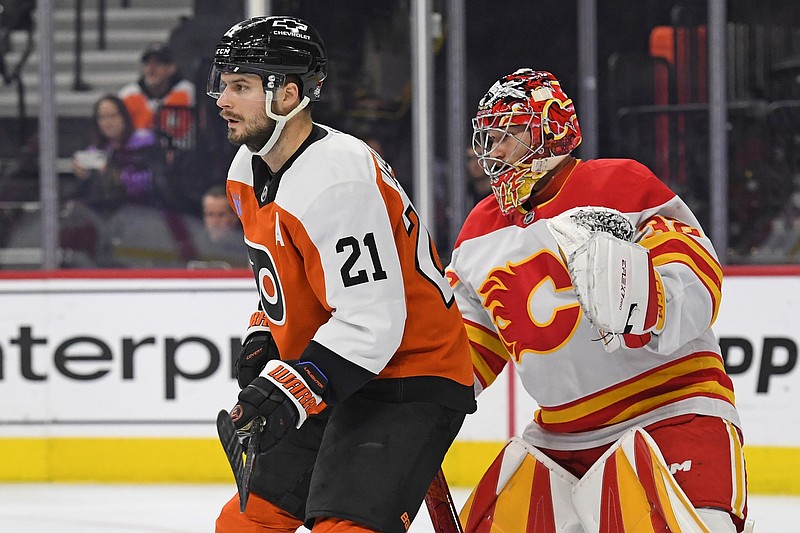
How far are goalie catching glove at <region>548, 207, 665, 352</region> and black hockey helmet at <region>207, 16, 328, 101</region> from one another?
16.3 inches

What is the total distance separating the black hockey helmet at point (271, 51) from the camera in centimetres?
169

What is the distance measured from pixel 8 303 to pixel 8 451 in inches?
18.9

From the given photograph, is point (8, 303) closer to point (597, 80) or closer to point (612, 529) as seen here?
point (597, 80)

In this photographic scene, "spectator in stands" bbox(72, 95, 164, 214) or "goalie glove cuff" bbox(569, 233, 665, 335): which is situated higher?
"spectator in stands" bbox(72, 95, 164, 214)

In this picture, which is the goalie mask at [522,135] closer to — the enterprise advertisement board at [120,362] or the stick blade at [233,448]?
the stick blade at [233,448]

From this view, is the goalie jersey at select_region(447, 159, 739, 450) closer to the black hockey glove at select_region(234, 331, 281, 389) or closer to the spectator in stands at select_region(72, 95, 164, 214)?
the black hockey glove at select_region(234, 331, 281, 389)

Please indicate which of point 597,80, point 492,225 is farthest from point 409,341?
point 597,80

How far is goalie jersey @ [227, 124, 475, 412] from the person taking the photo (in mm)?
1579

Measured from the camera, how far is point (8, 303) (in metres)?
3.96

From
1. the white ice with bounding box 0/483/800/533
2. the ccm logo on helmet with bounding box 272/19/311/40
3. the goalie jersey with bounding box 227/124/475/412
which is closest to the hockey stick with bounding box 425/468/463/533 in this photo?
the goalie jersey with bounding box 227/124/475/412

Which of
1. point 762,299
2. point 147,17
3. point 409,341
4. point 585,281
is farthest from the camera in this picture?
point 147,17

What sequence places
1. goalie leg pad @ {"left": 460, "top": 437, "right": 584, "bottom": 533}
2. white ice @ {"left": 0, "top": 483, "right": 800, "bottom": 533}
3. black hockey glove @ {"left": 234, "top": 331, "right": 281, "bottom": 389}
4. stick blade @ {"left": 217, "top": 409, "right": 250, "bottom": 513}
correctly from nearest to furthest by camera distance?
1. stick blade @ {"left": 217, "top": 409, "right": 250, "bottom": 513}
2. black hockey glove @ {"left": 234, "top": 331, "right": 281, "bottom": 389}
3. goalie leg pad @ {"left": 460, "top": 437, "right": 584, "bottom": 533}
4. white ice @ {"left": 0, "top": 483, "right": 800, "bottom": 533}

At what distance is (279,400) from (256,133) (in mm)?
385

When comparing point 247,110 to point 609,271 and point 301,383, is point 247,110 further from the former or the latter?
point 609,271
